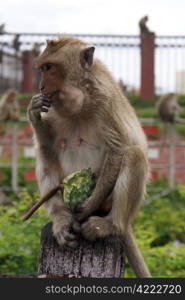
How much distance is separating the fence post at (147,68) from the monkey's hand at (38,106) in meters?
20.0

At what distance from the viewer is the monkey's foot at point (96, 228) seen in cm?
409

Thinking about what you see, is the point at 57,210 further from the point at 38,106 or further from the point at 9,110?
the point at 9,110

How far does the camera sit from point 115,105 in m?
4.24

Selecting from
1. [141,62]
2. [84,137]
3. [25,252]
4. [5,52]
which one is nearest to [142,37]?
[141,62]

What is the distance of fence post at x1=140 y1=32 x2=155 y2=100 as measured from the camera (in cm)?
2380

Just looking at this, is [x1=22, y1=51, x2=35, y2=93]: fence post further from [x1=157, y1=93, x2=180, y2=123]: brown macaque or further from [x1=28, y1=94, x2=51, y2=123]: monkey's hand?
[x1=28, y1=94, x2=51, y2=123]: monkey's hand

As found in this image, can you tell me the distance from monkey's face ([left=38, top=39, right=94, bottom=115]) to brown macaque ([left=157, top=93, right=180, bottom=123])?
33.0 feet

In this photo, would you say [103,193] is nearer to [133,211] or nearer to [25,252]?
[133,211]

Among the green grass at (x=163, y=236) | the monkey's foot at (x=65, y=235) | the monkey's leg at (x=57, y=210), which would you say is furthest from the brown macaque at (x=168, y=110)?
the monkey's foot at (x=65, y=235)

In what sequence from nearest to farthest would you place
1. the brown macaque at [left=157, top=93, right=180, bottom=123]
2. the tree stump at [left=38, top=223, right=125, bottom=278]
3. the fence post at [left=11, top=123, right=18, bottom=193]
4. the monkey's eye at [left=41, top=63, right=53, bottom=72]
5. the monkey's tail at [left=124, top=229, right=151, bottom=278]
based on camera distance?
the monkey's eye at [left=41, top=63, right=53, bottom=72] → the tree stump at [left=38, top=223, right=125, bottom=278] → the monkey's tail at [left=124, top=229, right=151, bottom=278] → the fence post at [left=11, top=123, right=18, bottom=193] → the brown macaque at [left=157, top=93, right=180, bottom=123]

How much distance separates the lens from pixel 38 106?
396cm

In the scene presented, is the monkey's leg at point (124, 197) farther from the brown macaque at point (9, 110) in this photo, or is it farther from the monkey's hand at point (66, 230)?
the brown macaque at point (9, 110)

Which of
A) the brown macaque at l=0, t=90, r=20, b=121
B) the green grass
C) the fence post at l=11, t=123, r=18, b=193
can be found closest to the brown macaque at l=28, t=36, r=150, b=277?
the green grass

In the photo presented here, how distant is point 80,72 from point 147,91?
69.0ft
